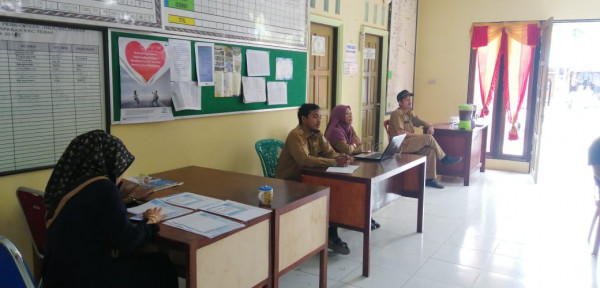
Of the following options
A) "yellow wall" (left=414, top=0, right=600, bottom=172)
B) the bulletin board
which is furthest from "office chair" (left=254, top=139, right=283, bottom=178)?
"yellow wall" (left=414, top=0, right=600, bottom=172)

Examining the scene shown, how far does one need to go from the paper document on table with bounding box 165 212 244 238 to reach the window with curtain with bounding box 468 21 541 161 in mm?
5750

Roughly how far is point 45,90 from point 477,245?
330cm

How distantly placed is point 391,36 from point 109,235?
538 cm

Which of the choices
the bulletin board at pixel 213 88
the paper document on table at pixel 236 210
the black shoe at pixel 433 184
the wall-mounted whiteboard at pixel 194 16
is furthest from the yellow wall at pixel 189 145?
the black shoe at pixel 433 184

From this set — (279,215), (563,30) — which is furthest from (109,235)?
(563,30)

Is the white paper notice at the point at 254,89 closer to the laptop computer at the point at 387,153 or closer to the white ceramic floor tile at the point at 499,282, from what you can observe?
the laptop computer at the point at 387,153

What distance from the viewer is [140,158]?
10.2 feet

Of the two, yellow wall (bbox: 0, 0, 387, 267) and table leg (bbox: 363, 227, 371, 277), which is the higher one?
yellow wall (bbox: 0, 0, 387, 267)

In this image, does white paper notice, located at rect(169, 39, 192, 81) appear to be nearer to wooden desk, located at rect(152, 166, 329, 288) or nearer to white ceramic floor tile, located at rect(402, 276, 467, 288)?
wooden desk, located at rect(152, 166, 329, 288)

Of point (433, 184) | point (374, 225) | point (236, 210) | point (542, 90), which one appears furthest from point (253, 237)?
point (542, 90)

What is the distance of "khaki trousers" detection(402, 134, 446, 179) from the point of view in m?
5.54

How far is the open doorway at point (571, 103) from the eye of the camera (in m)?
6.54

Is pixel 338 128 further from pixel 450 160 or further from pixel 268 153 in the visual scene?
pixel 450 160

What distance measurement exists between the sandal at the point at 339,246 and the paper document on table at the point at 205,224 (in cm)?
160
